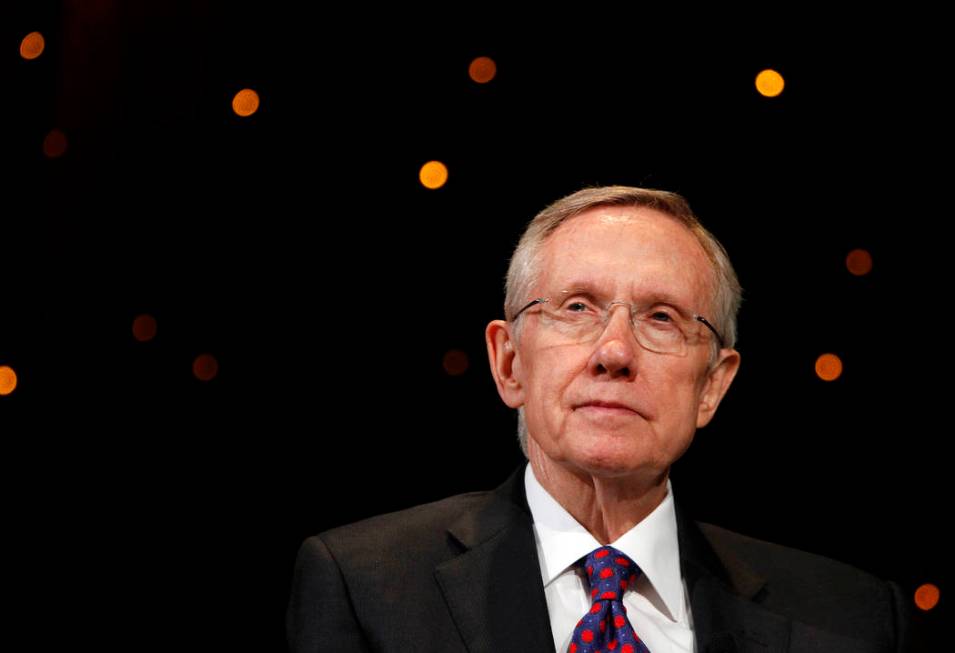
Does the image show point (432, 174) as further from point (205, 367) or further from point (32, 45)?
point (32, 45)

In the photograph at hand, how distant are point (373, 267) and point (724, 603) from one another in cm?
87

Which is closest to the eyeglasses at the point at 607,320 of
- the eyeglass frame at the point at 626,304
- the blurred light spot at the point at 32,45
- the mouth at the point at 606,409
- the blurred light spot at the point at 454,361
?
the eyeglass frame at the point at 626,304

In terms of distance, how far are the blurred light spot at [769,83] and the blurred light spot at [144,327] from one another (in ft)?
3.98

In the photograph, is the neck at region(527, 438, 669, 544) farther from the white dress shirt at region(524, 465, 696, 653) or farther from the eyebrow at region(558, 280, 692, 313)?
the eyebrow at region(558, 280, 692, 313)

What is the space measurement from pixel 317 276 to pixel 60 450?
0.53 m

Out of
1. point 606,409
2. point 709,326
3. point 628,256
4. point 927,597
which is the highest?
point 628,256

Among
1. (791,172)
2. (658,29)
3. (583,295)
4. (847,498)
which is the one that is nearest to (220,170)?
(583,295)

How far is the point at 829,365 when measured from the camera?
92.5 inches

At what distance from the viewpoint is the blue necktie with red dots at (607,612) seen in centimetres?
171

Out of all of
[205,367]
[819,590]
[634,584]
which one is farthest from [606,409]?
[205,367]

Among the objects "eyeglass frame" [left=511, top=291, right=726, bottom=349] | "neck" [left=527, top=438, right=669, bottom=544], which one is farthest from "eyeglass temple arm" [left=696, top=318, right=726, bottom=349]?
"neck" [left=527, top=438, right=669, bottom=544]

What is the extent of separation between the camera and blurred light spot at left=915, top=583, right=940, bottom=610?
2.31m

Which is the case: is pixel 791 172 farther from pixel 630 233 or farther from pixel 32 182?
pixel 32 182

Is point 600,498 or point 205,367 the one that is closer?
point 600,498
